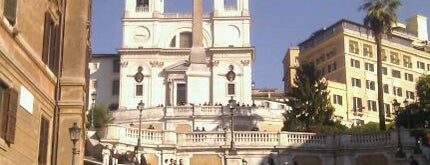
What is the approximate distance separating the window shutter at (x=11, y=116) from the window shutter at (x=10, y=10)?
174 centimetres

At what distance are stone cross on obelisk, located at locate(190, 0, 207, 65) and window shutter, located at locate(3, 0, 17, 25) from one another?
62.3m

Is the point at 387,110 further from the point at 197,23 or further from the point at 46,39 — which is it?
the point at 46,39

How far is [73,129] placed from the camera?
821 inches

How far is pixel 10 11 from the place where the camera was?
59.2ft

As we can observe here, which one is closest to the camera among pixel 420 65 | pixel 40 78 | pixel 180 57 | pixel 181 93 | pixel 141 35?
pixel 40 78

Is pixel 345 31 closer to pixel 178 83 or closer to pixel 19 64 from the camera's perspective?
pixel 178 83

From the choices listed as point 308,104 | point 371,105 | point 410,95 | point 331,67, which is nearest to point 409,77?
point 410,95

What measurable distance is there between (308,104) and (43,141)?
128ft

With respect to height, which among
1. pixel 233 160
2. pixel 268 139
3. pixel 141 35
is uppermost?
pixel 141 35

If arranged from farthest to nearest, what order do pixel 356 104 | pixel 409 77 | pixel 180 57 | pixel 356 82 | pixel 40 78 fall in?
pixel 409 77 < pixel 356 82 < pixel 356 104 < pixel 180 57 < pixel 40 78

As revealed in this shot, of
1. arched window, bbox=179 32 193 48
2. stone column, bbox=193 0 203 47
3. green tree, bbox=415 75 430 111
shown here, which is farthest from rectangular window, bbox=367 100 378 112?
green tree, bbox=415 75 430 111

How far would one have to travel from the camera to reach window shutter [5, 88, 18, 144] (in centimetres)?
1767

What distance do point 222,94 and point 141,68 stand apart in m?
10.5

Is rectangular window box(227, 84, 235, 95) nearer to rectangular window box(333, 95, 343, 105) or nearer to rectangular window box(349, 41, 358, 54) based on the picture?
rectangular window box(333, 95, 343, 105)
